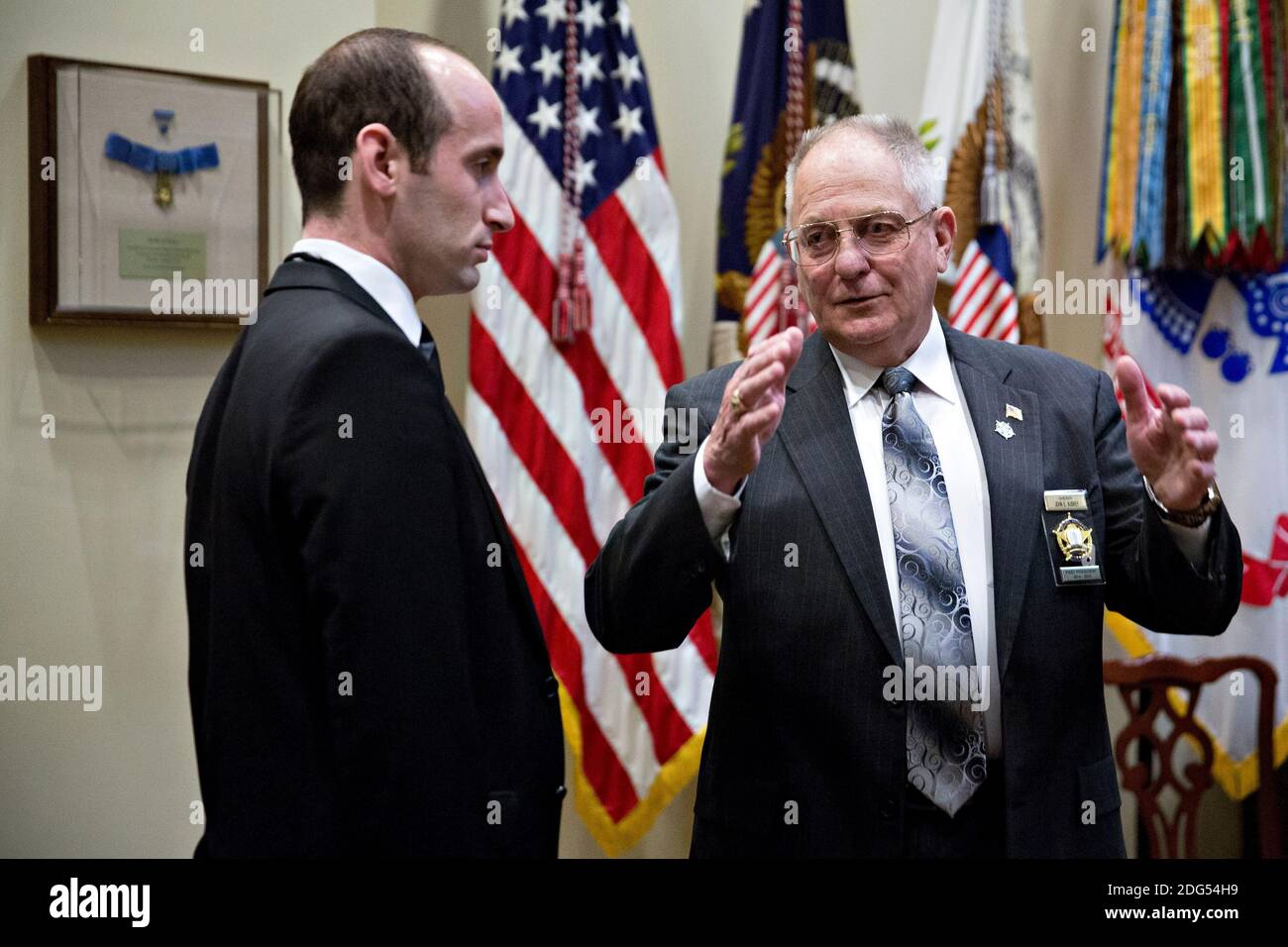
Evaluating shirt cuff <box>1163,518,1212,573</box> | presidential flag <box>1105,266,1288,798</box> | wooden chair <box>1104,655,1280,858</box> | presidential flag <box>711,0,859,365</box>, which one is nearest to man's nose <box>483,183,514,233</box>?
shirt cuff <box>1163,518,1212,573</box>

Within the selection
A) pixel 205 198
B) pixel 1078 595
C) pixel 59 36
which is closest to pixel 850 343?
pixel 1078 595

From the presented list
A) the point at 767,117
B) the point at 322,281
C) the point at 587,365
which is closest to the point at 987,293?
the point at 767,117

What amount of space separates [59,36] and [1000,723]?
2438 mm

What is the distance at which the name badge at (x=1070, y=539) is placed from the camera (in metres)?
1.78

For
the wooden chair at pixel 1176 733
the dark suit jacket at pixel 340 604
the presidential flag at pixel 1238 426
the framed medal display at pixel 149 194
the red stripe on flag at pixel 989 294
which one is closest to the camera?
the dark suit jacket at pixel 340 604

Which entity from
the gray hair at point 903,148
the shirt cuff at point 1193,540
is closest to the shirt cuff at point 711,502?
the gray hair at point 903,148

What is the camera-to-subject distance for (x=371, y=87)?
1.51 m

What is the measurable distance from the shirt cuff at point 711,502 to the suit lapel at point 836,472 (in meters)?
0.16

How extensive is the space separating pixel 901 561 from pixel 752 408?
0.37 meters

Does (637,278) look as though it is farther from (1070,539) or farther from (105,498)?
(1070,539)

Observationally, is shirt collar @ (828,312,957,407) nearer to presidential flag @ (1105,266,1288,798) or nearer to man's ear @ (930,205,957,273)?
man's ear @ (930,205,957,273)

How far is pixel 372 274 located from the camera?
150cm

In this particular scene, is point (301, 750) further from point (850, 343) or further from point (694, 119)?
point (694, 119)

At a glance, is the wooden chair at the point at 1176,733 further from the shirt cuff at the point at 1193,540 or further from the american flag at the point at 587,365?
Answer: the shirt cuff at the point at 1193,540
